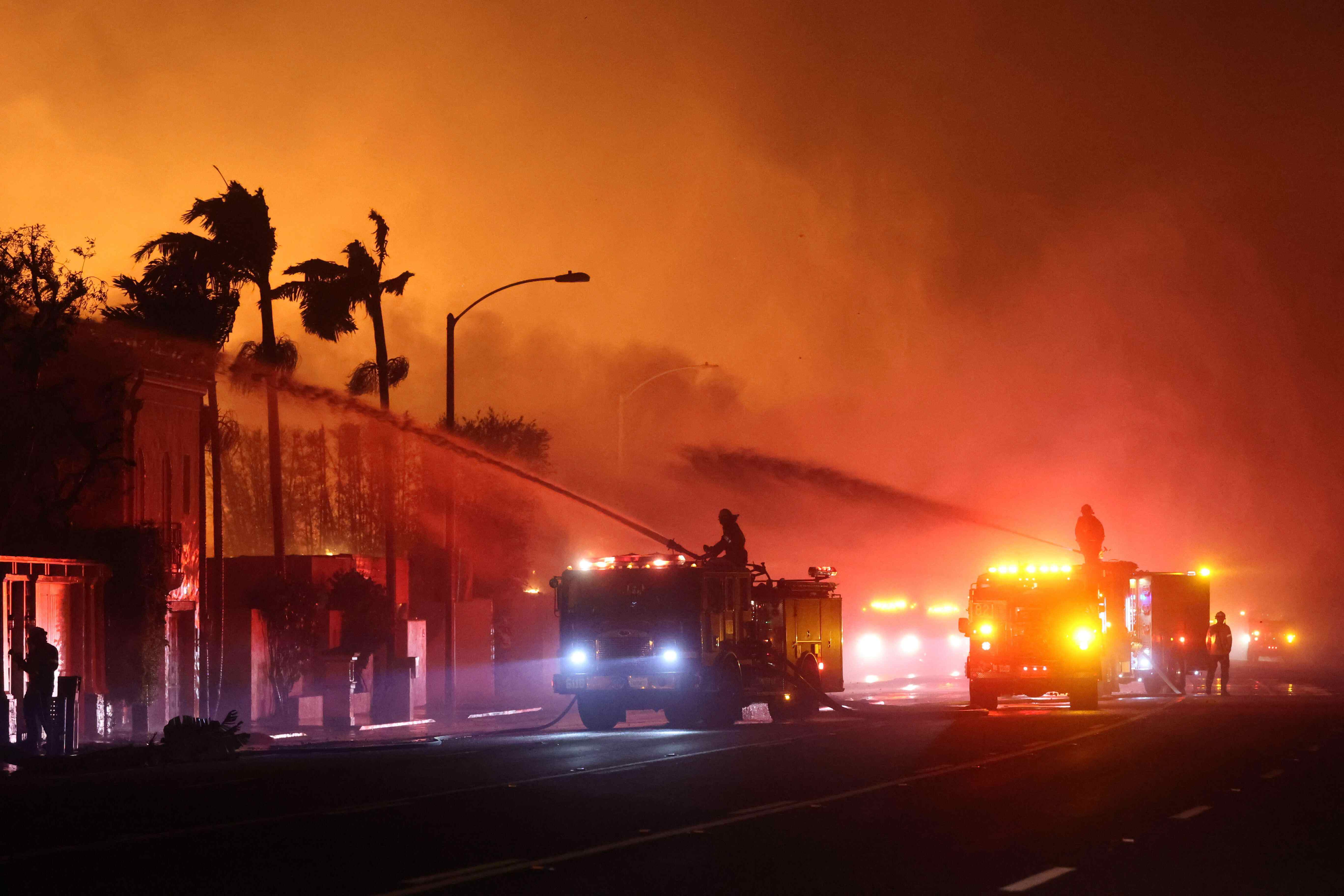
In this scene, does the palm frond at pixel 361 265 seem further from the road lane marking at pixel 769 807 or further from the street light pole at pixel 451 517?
the road lane marking at pixel 769 807

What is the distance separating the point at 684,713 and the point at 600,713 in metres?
1.66

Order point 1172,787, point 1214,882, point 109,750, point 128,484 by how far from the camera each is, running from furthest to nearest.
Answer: point 128,484 → point 109,750 → point 1172,787 → point 1214,882

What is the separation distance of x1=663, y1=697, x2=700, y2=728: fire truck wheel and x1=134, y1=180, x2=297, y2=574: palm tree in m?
15.4

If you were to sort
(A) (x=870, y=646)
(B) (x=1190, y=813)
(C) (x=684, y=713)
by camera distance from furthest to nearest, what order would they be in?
(A) (x=870, y=646) → (C) (x=684, y=713) → (B) (x=1190, y=813)

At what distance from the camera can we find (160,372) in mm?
32406

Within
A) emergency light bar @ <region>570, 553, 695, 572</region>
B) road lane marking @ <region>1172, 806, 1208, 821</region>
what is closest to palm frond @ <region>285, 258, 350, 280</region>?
emergency light bar @ <region>570, 553, 695, 572</region>

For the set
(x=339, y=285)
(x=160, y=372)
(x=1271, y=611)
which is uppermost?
(x=339, y=285)

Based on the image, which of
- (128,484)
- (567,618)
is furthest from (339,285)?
(567,618)

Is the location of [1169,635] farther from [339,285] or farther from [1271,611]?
[1271,611]

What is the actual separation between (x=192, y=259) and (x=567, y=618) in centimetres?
1812

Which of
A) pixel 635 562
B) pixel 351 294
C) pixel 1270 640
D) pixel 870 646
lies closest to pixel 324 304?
pixel 351 294

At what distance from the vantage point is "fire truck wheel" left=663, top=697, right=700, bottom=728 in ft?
85.4

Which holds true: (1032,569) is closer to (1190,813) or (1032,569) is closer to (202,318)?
(1190,813)

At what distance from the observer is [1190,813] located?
13.7 m
